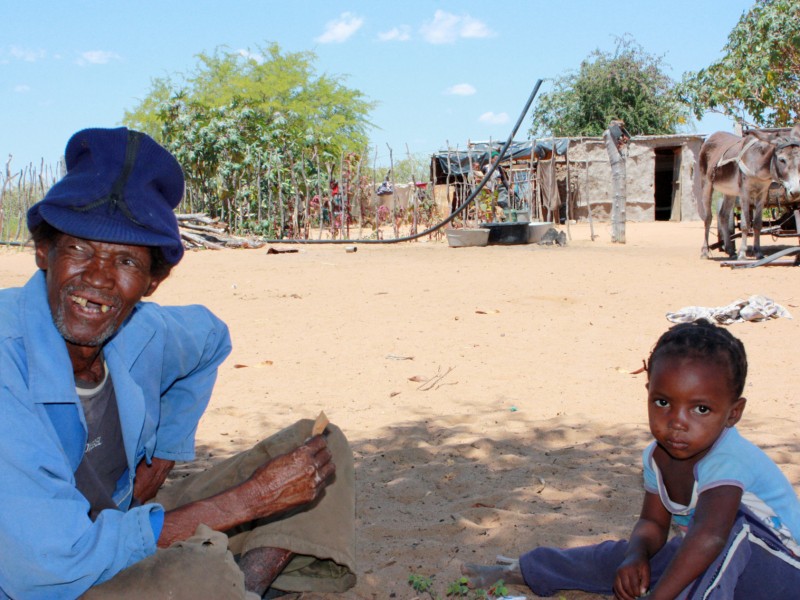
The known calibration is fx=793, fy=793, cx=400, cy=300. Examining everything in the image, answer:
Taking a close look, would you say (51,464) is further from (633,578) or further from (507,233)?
(507,233)

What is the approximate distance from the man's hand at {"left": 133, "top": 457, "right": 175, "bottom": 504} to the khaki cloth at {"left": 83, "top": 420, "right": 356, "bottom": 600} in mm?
37

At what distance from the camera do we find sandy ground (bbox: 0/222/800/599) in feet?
9.86

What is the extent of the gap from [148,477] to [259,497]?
0.60 meters

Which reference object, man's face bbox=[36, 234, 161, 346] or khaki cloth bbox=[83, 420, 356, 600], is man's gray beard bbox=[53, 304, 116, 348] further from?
khaki cloth bbox=[83, 420, 356, 600]

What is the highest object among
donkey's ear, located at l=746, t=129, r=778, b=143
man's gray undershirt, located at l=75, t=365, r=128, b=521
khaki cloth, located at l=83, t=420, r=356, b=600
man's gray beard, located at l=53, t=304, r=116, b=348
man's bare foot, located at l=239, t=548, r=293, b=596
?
donkey's ear, located at l=746, t=129, r=778, b=143

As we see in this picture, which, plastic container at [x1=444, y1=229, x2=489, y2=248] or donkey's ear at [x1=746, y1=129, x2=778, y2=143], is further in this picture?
plastic container at [x1=444, y1=229, x2=489, y2=248]

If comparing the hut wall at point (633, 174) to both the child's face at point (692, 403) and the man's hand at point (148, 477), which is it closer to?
the child's face at point (692, 403)

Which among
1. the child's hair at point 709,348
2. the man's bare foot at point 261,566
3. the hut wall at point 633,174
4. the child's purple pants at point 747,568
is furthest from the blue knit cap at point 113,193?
the hut wall at point 633,174

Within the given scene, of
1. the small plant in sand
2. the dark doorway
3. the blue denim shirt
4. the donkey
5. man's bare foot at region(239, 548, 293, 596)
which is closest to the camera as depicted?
the blue denim shirt

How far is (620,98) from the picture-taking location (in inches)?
1152

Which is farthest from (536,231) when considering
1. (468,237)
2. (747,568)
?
(747,568)

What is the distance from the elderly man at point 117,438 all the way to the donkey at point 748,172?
9404 mm

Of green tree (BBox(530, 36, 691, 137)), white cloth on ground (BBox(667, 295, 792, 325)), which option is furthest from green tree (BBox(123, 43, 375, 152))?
white cloth on ground (BBox(667, 295, 792, 325))

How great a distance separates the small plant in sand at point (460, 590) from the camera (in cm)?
243
